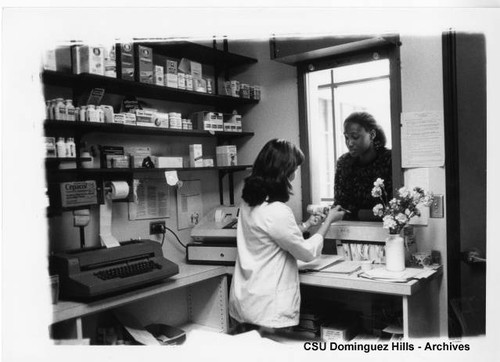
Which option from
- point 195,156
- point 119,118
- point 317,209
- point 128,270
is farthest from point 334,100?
point 128,270

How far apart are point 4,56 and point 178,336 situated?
5.40ft

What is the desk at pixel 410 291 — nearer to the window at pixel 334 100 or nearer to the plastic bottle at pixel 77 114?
the window at pixel 334 100

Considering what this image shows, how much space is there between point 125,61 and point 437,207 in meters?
1.79

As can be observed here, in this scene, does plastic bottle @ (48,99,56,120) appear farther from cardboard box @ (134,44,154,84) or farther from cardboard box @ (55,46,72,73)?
cardboard box @ (134,44,154,84)

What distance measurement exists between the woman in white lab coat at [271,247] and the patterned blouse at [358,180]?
584mm

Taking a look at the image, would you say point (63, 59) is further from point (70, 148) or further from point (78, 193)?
point (78, 193)

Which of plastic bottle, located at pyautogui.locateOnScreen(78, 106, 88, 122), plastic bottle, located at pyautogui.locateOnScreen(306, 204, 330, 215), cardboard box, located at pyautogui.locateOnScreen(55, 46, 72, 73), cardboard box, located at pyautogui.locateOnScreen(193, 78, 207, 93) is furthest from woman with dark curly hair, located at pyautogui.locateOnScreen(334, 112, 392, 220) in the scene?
cardboard box, located at pyautogui.locateOnScreen(55, 46, 72, 73)

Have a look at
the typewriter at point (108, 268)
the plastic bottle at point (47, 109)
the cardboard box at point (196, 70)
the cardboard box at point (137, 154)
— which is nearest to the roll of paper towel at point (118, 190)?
the cardboard box at point (137, 154)

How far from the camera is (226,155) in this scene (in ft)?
9.86

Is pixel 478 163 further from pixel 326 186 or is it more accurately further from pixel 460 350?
pixel 326 186

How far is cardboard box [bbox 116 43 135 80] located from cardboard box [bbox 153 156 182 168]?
18.6 inches

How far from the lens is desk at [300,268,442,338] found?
205cm

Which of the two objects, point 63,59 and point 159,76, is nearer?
point 63,59

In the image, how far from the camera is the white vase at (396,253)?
88.6 inches
